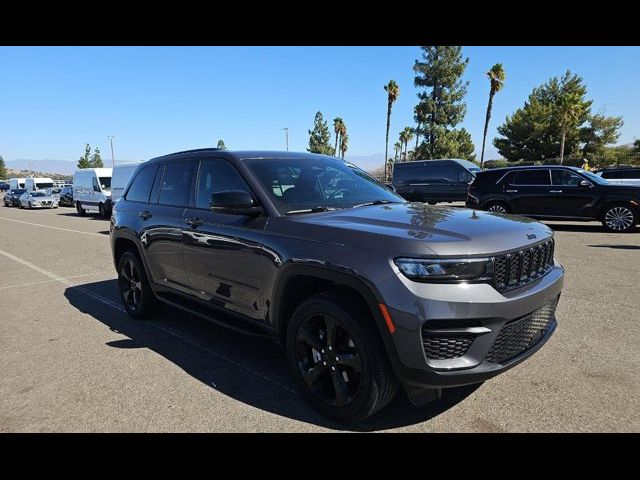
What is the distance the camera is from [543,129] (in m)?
47.1

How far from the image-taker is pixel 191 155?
170 inches

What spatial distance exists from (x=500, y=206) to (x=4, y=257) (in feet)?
43.4

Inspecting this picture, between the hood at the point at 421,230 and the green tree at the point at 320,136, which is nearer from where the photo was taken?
the hood at the point at 421,230

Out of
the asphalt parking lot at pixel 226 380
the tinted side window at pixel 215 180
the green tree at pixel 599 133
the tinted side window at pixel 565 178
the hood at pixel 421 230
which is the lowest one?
the asphalt parking lot at pixel 226 380

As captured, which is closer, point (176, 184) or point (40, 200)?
point (176, 184)

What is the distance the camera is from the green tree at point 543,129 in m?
46.3

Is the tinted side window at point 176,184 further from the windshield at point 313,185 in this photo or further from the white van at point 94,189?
the white van at point 94,189

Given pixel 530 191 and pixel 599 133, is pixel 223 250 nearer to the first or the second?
pixel 530 191

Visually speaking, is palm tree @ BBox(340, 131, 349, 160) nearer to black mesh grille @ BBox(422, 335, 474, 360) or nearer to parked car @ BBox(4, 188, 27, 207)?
parked car @ BBox(4, 188, 27, 207)

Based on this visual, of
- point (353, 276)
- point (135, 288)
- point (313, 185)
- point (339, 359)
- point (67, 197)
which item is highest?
point (313, 185)

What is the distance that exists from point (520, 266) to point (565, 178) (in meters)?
11.0

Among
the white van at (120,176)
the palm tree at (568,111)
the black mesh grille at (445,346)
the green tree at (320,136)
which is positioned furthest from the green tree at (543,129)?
the black mesh grille at (445,346)

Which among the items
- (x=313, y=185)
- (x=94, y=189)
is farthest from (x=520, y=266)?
(x=94, y=189)
